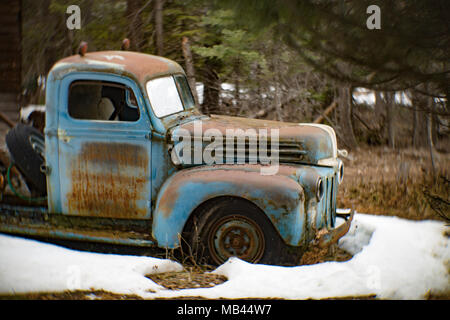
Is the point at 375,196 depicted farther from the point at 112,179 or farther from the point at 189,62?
the point at 112,179

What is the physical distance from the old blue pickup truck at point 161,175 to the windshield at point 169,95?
0.02m

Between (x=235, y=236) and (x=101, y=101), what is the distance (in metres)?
1.63

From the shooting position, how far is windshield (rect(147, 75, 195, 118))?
389 cm

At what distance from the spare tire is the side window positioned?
1.58 feet

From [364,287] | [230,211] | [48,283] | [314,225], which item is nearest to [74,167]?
[48,283]

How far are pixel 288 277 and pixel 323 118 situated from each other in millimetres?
4448

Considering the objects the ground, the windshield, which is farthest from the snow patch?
the windshield

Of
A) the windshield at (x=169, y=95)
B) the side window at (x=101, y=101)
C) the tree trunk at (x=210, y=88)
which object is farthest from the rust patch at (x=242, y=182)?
the tree trunk at (x=210, y=88)

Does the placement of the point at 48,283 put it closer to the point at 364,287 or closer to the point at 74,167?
the point at 74,167

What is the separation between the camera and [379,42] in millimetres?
3541

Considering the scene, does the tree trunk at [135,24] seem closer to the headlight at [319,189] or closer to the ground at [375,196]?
the ground at [375,196]

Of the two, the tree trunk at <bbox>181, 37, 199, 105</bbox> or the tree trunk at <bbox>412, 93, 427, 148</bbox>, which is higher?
the tree trunk at <bbox>181, 37, 199, 105</bbox>

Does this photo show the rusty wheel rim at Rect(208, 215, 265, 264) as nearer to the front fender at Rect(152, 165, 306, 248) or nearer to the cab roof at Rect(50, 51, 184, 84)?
the front fender at Rect(152, 165, 306, 248)

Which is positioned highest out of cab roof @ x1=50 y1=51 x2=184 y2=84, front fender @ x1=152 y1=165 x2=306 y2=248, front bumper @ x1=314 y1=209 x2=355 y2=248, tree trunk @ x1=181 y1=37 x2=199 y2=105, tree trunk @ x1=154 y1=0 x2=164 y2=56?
tree trunk @ x1=154 y1=0 x2=164 y2=56
